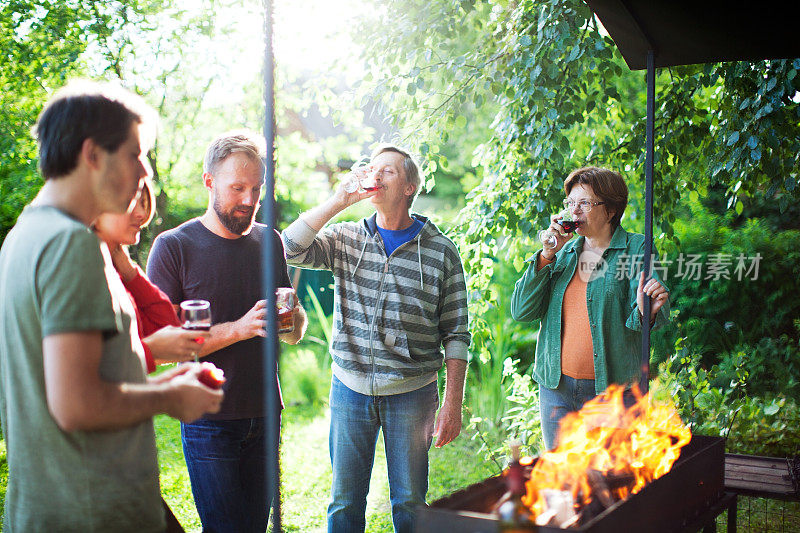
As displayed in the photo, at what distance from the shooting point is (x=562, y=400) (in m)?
2.67

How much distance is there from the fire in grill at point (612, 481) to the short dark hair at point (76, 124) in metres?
1.07

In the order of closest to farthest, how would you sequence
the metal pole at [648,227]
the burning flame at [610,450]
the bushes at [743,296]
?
the burning flame at [610,450]
the metal pole at [648,227]
the bushes at [743,296]

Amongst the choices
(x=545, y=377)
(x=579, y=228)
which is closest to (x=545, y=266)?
(x=579, y=228)

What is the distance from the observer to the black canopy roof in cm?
220

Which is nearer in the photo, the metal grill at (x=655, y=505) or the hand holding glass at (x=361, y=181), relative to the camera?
the metal grill at (x=655, y=505)

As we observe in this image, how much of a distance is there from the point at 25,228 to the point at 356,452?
163cm

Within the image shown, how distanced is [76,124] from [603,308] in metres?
1.98

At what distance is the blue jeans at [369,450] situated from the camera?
8.34 ft

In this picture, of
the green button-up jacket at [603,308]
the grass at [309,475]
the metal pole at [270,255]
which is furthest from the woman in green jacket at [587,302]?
the grass at [309,475]

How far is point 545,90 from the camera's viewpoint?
3.53m

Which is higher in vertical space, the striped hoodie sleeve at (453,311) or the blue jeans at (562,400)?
the striped hoodie sleeve at (453,311)

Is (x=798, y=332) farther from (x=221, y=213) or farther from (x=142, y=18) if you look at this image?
(x=142, y=18)

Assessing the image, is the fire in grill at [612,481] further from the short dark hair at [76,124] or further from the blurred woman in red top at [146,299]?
the short dark hair at [76,124]

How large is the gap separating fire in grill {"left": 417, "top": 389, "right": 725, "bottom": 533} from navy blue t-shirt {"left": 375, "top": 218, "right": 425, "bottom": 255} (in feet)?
3.02
